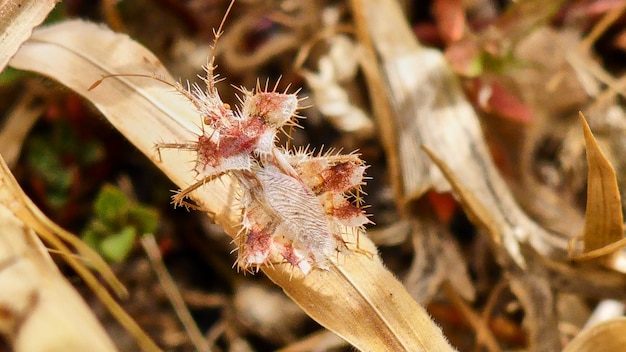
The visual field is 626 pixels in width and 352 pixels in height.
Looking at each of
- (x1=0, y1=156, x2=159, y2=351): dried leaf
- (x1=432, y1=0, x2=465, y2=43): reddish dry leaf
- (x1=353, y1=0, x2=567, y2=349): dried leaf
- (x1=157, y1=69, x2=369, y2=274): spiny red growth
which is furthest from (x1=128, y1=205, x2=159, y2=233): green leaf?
(x1=432, y1=0, x2=465, y2=43): reddish dry leaf

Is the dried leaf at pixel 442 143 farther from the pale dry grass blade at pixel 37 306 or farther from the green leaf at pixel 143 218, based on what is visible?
the pale dry grass blade at pixel 37 306

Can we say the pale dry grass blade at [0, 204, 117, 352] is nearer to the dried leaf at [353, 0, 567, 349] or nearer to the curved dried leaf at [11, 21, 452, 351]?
the curved dried leaf at [11, 21, 452, 351]

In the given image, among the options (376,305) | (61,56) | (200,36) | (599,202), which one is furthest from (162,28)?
(599,202)

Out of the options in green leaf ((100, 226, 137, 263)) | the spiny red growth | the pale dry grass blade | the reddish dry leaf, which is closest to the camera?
the pale dry grass blade

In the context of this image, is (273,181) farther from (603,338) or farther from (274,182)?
(603,338)

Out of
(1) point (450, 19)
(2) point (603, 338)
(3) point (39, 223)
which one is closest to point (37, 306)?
(3) point (39, 223)

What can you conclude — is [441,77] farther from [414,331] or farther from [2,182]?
[2,182]
